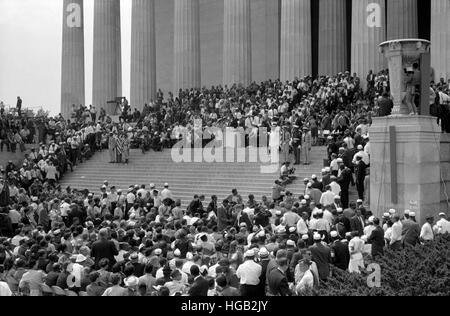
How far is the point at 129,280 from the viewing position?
1194cm

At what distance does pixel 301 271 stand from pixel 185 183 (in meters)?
18.7

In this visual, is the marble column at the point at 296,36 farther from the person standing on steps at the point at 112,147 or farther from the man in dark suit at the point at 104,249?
the man in dark suit at the point at 104,249

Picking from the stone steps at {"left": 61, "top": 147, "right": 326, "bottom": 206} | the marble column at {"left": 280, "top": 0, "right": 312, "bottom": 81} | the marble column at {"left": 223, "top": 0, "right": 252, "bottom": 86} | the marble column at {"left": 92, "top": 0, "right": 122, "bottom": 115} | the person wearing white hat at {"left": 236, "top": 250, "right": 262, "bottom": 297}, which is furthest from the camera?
the marble column at {"left": 92, "top": 0, "right": 122, "bottom": 115}

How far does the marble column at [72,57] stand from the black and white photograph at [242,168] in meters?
0.11

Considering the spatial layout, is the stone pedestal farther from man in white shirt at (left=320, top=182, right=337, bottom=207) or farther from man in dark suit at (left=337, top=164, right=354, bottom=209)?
man in dark suit at (left=337, top=164, right=354, bottom=209)

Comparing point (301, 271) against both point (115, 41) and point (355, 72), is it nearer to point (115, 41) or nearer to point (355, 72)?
point (355, 72)

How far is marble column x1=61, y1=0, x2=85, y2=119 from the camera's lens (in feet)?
158

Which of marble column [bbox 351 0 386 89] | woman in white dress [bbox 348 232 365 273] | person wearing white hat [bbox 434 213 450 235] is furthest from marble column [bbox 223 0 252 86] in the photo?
woman in white dress [bbox 348 232 365 273]

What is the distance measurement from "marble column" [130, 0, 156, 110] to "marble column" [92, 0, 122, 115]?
2.74m

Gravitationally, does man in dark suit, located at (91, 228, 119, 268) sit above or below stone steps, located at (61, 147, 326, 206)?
below

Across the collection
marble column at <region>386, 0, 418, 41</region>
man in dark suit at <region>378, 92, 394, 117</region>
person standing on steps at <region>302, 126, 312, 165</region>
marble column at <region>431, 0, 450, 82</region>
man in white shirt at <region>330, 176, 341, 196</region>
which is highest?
marble column at <region>386, 0, 418, 41</region>

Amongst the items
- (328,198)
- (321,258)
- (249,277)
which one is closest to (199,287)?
(249,277)

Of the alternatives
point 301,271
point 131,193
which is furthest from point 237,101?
point 301,271

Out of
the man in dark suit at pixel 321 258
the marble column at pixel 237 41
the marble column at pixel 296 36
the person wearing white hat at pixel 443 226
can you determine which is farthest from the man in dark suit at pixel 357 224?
the marble column at pixel 237 41
